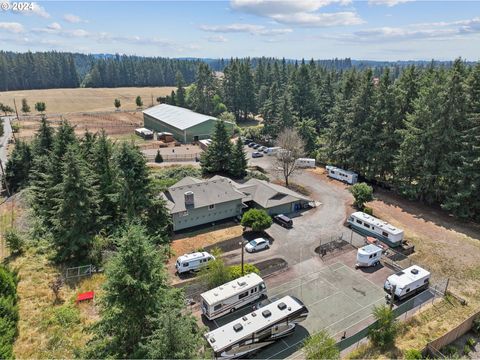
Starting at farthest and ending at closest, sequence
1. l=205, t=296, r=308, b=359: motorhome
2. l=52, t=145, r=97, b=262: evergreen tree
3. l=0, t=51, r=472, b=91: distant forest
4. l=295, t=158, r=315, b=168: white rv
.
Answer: l=0, t=51, r=472, b=91: distant forest
l=295, t=158, r=315, b=168: white rv
l=52, t=145, r=97, b=262: evergreen tree
l=205, t=296, r=308, b=359: motorhome

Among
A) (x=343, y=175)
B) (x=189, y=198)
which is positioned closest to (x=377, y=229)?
(x=343, y=175)

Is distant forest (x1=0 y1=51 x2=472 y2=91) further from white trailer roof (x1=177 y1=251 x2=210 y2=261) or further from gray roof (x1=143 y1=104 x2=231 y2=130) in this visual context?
white trailer roof (x1=177 y1=251 x2=210 y2=261)

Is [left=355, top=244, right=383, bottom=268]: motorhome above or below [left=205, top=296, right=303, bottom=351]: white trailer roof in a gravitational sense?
below

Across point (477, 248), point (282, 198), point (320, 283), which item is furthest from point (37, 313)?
point (477, 248)

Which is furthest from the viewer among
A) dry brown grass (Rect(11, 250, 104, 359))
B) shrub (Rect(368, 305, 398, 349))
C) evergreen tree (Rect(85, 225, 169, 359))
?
shrub (Rect(368, 305, 398, 349))

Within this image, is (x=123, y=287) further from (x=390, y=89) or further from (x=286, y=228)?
(x=390, y=89)

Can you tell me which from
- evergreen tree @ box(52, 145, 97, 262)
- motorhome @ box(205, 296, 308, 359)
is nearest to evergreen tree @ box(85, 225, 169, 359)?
motorhome @ box(205, 296, 308, 359)

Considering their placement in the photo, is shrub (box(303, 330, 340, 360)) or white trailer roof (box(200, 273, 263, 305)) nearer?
shrub (box(303, 330, 340, 360))

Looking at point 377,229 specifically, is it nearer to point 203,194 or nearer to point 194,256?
point 194,256
